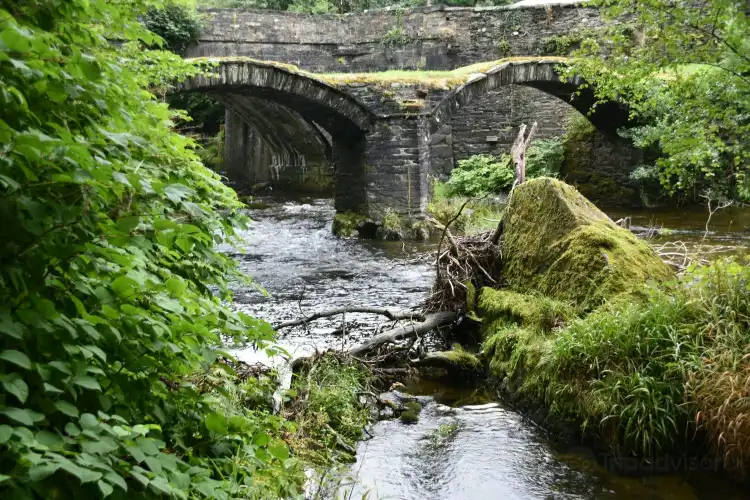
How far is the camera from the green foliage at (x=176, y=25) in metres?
16.8

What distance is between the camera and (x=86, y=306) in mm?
2189

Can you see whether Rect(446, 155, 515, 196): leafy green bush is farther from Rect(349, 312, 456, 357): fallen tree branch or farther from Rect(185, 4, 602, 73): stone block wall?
Rect(349, 312, 456, 357): fallen tree branch

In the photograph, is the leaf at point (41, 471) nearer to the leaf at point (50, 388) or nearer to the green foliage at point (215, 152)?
the leaf at point (50, 388)

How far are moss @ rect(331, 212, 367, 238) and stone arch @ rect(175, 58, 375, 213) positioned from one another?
235mm

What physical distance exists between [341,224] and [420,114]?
279 centimetres

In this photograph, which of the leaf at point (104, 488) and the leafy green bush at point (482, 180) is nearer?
the leaf at point (104, 488)

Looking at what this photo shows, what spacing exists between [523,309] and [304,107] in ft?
31.0

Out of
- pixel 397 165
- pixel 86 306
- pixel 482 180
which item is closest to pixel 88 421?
pixel 86 306

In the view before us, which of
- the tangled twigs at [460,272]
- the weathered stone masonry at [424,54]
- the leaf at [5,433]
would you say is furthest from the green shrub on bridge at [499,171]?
the leaf at [5,433]

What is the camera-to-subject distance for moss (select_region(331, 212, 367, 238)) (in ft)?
46.9

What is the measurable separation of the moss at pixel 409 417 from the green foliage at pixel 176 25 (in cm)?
1393

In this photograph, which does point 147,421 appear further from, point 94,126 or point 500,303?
point 500,303

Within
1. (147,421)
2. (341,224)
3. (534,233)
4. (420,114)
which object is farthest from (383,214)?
(147,421)

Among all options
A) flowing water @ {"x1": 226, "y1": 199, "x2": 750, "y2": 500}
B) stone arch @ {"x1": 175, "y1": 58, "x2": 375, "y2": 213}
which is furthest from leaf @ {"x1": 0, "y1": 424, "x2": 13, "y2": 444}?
stone arch @ {"x1": 175, "y1": 58, "x2": 375, "y2": 213}
